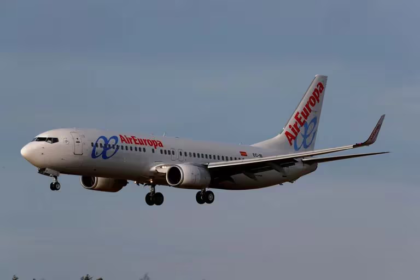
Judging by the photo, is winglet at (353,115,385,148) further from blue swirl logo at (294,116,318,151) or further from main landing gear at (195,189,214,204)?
blue swirl logo at (294,116,318,151)

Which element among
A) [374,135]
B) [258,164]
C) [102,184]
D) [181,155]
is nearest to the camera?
[374,135]

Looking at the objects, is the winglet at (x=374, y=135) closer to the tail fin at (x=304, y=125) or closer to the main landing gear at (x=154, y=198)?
the main landing gear at (x=154, y=198)

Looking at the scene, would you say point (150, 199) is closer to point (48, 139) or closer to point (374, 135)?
point (48, 139)

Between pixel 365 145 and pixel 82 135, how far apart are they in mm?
17825

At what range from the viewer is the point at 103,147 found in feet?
229

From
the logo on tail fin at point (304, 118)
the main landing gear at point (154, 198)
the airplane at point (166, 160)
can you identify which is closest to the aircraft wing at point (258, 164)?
the airplane at point (166, 160)

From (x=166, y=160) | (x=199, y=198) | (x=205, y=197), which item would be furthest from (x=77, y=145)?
(x=205, y=197)

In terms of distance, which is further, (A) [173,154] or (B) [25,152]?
(A) [173,154]

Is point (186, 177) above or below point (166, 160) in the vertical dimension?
below

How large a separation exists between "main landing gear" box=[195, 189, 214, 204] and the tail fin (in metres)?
9.28

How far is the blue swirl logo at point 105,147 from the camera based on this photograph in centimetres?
6944

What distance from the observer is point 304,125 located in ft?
288

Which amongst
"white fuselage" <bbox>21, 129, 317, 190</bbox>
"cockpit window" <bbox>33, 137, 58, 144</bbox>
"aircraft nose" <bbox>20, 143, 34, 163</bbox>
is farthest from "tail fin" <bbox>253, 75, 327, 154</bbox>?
"aircraft nose" <bbox>20, 143, 34, 163</bbox>

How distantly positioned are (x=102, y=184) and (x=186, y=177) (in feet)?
25.4
